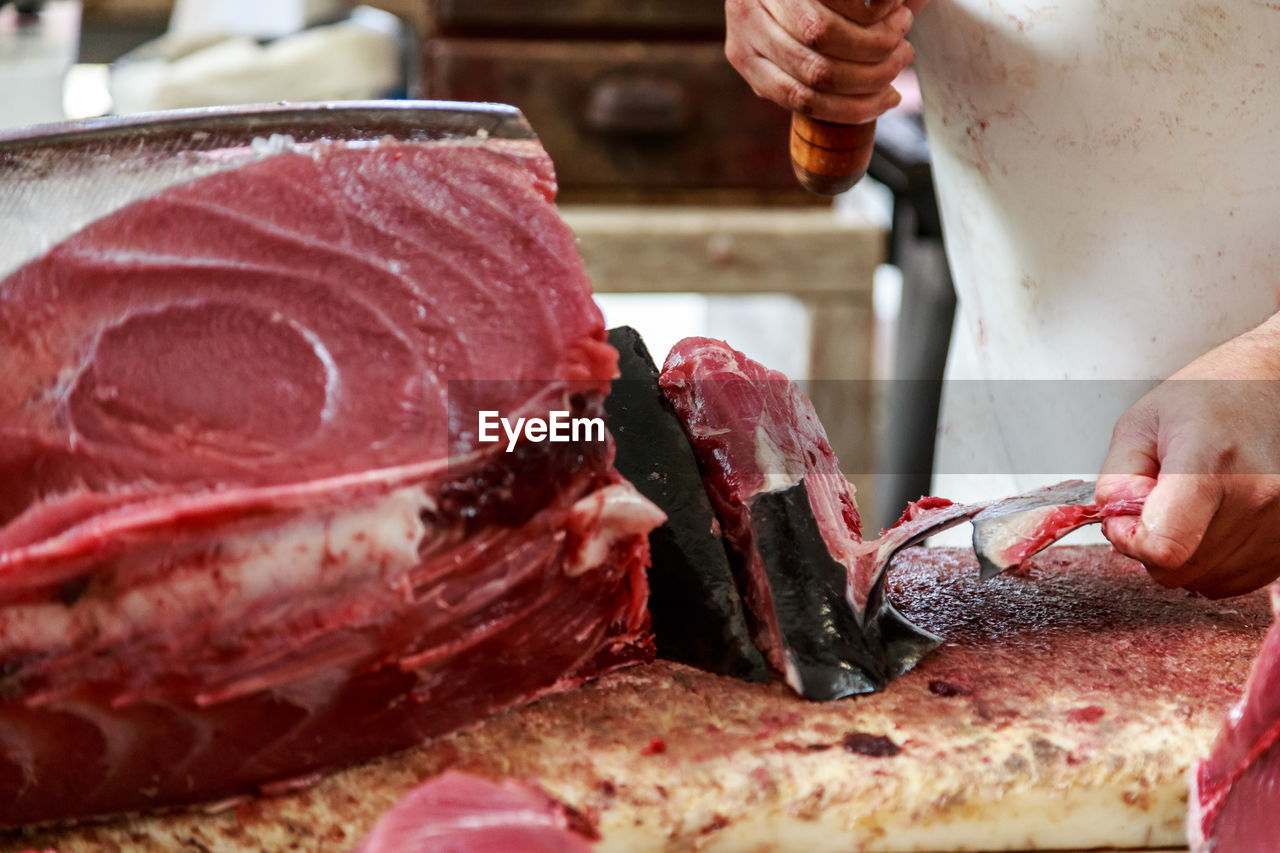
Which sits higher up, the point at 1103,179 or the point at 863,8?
the point at 863,8

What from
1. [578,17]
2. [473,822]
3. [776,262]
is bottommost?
[776,262]

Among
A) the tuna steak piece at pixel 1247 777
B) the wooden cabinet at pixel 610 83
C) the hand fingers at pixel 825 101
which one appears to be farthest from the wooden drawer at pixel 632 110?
→ the tuna steak piece at pixel 1247 777

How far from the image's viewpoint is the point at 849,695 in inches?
43.0

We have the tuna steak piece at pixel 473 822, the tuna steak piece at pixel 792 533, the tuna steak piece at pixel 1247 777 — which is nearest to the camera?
the tuna steak piece at pixel 473 822

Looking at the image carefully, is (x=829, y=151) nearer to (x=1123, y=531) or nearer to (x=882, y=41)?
(x=882, y=41)

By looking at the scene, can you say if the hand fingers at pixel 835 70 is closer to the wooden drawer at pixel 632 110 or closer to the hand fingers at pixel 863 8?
the hand fingers at pixel 863 8

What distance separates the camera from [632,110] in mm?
3209

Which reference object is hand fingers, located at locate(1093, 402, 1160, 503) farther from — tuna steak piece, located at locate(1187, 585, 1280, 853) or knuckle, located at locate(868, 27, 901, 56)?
knuckle, located at locate(868, 27, 901, 56)

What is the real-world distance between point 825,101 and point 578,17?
6.21 ft

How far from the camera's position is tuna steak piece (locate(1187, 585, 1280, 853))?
3.16ft

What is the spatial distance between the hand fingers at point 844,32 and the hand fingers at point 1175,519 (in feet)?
2.05

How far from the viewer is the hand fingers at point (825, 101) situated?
149 centimetres

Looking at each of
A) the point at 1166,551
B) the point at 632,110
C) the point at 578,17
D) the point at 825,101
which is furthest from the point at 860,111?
the point at 578,17

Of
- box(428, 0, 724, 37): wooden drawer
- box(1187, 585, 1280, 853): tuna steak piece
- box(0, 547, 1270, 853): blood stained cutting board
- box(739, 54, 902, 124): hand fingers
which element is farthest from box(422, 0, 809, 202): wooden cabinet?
box(1187, 585, 1280, 853): tuna steak piece
